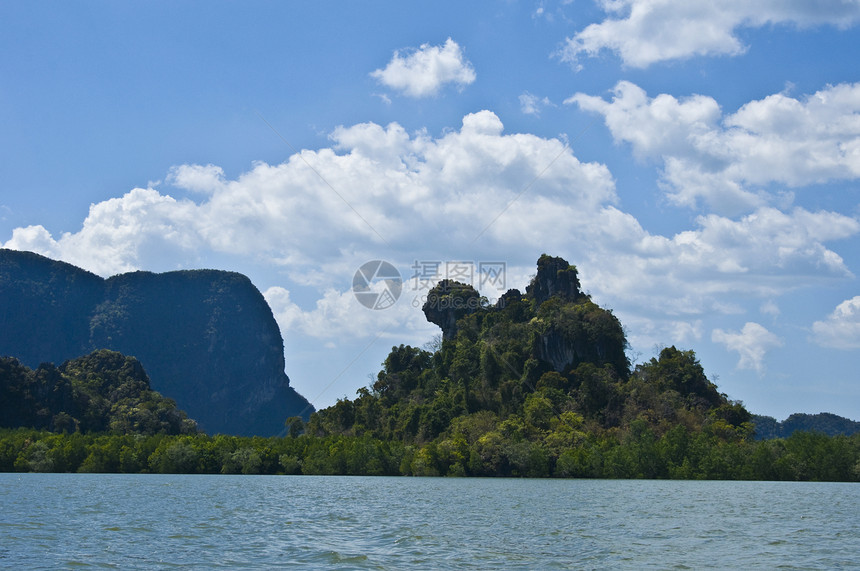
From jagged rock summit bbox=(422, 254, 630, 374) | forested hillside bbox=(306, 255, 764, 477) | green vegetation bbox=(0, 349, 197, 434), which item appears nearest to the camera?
forested hillside bbox=(306, 255, 764, 477)

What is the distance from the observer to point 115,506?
45688 mm

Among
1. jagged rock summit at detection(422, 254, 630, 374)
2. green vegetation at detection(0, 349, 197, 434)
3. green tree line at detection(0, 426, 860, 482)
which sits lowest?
green tree line at detection(0, 426, 860, 482)

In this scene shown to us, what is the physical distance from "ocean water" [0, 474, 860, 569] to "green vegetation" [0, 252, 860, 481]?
38.3m

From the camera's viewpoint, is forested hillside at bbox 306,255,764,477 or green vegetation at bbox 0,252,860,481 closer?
green vegetation at bbox 0,252,860,481

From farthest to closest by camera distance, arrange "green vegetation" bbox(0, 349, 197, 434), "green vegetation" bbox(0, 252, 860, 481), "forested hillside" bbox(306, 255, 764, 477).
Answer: "green vegetation" bbox(0, 349, 197, 434) → "forested hillside" bbox(306, 255, 764, 477) → "green vegetation" bbox(0, 252, 860, 481)

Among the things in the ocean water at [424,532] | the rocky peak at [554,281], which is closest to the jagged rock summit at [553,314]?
the rocky peak at [554,281]

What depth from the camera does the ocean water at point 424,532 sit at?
84.9 ft

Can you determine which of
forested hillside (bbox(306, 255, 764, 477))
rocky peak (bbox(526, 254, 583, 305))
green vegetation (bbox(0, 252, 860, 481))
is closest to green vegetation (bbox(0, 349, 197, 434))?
green vegetation (bbox(0, 252, 860, 481))

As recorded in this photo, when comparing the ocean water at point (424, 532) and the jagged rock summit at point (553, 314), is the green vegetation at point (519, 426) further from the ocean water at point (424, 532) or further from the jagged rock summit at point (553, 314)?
the ocean water at point (424, 532)

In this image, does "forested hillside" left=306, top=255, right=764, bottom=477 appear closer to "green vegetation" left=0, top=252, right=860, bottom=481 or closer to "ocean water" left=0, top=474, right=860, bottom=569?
"green vegetation" left=0, top=252, right=860, bottom=481

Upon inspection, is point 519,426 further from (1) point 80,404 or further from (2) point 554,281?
(1) point 80,404

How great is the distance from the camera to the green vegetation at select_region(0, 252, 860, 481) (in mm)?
95938

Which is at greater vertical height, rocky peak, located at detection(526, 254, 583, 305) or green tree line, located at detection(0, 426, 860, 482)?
rocky peak, located at detection(526, 254, 583, 305)

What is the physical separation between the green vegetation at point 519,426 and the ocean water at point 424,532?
1509 inches
